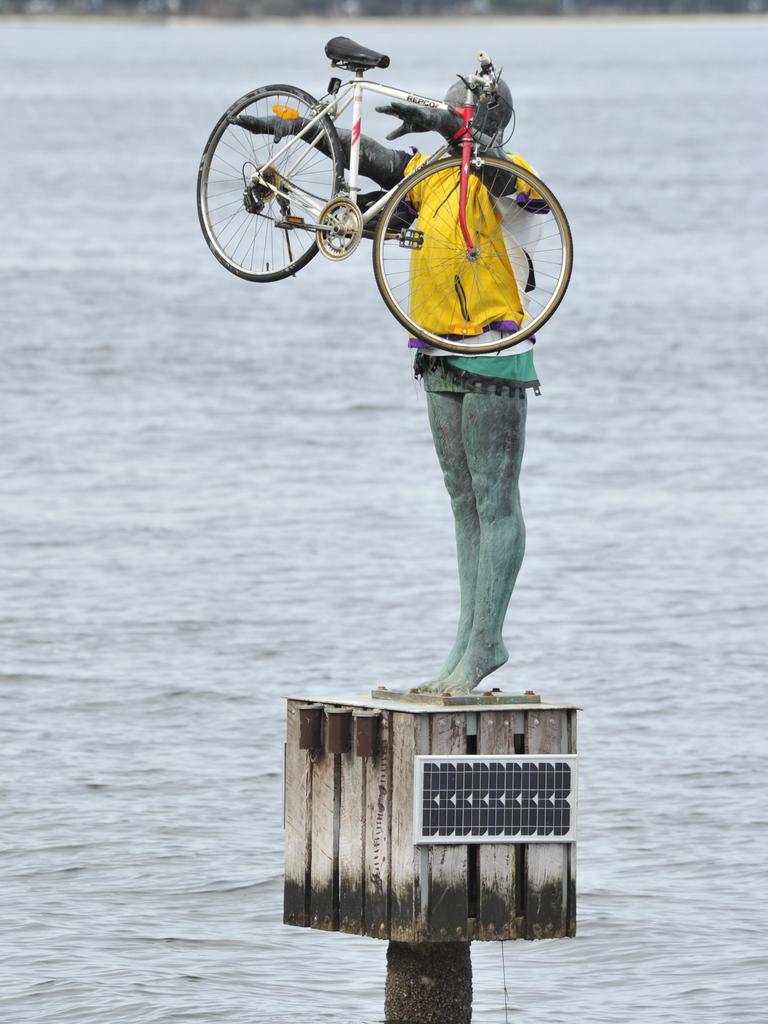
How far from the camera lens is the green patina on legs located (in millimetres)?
9555

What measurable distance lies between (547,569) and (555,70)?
458ft

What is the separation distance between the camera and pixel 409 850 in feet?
30.1

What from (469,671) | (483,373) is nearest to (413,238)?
(483,373)

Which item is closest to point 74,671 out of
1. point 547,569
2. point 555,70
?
point 547,569

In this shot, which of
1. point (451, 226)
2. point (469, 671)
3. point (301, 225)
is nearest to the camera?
point (451, 226)

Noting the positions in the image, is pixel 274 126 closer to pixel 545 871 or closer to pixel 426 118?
pixel 426 118

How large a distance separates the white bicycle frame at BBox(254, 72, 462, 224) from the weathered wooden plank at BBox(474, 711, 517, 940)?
1.96m

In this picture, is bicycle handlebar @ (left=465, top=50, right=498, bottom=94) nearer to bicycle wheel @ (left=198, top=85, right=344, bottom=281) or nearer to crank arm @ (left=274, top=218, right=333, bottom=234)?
bicycle wheel @ (left=198, top=85, right=344, bottom=281)

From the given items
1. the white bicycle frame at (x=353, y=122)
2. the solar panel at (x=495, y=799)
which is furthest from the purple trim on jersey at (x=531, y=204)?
the solar panel at (x=495, y=799)

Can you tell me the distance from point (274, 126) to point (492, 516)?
5.67 feet

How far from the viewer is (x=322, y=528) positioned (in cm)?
2292

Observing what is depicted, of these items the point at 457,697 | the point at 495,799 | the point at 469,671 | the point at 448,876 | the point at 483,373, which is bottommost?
the point at 448,876

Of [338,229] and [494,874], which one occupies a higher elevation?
[338,229]

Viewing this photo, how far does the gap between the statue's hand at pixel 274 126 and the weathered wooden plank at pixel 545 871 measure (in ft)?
7.99
